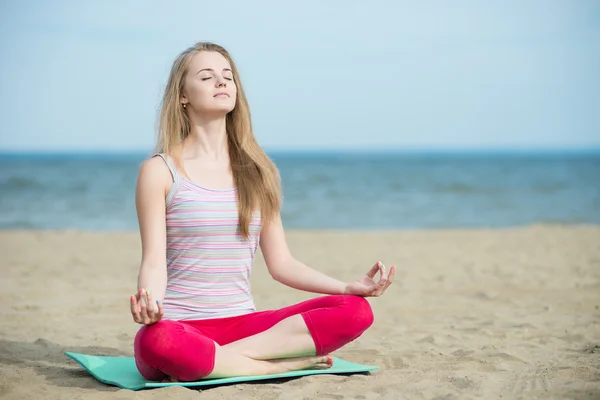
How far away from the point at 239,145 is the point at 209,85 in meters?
0.39

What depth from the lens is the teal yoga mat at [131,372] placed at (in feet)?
11.6

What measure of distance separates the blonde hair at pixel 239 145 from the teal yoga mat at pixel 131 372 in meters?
0.73

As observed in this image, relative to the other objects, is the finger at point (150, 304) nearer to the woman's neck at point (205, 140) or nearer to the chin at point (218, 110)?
the woman's neck at point (205, 140)

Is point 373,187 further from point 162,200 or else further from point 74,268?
point 162,200

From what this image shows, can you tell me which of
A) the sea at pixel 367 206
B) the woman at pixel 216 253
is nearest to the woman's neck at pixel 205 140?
the woman at pixel 216 253

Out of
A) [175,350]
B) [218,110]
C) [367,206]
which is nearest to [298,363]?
[175,350]

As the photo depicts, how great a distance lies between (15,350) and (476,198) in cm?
2054

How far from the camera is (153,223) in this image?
3.56m

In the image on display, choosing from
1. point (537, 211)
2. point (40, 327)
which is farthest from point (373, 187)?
point (40, 327)

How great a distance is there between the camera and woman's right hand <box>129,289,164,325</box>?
3.18 m

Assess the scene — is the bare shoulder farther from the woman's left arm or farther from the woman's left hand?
the woman's left hand

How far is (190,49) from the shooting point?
12.9ft

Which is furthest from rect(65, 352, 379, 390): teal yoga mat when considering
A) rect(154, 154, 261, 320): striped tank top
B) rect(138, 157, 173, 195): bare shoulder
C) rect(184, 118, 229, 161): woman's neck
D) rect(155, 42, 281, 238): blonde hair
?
rect(184, 118, 229, 161): woman's neck

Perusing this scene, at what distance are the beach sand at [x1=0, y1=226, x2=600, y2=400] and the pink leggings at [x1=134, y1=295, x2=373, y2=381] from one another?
0.45 feet
